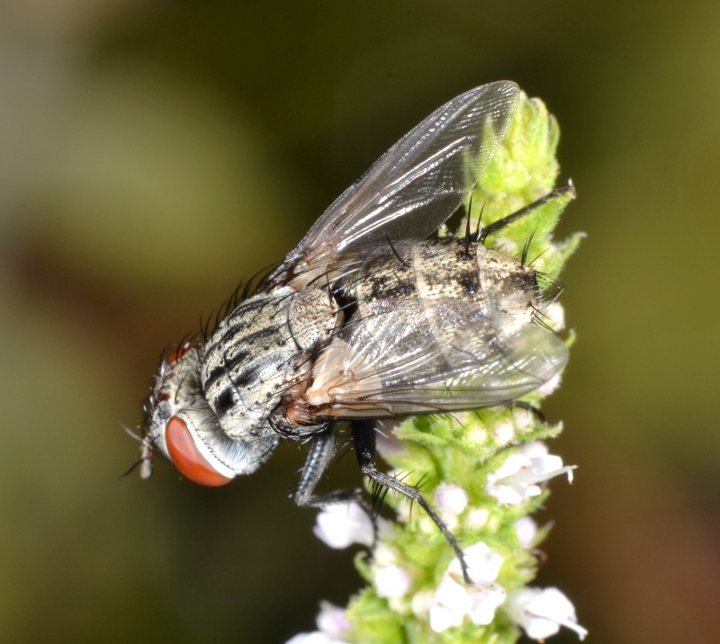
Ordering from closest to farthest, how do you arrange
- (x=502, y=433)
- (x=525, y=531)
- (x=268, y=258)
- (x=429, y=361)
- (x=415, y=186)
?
(x=502, y=433)
(x=429, y=361)
(x=525, y=531)
(x=415, y=186)
(x=268, y=258)

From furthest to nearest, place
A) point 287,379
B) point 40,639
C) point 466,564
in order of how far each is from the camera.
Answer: point 40,639, point 287,379, point 466,564

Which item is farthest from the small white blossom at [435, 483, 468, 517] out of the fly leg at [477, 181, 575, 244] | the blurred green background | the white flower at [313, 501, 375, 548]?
the blurred green background

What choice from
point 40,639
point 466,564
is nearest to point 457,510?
point 466,564

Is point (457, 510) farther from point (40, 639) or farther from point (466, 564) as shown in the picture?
point (40, 639)

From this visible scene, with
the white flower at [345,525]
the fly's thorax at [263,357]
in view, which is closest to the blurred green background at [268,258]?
the white flower at [345,525]

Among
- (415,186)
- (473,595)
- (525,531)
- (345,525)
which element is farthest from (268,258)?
(473,595)

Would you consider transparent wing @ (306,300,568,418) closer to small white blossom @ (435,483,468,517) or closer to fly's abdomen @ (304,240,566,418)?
fly's abdomen @ (304,240,566,418)

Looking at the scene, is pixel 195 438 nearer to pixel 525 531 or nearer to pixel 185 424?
pixel 185 424
